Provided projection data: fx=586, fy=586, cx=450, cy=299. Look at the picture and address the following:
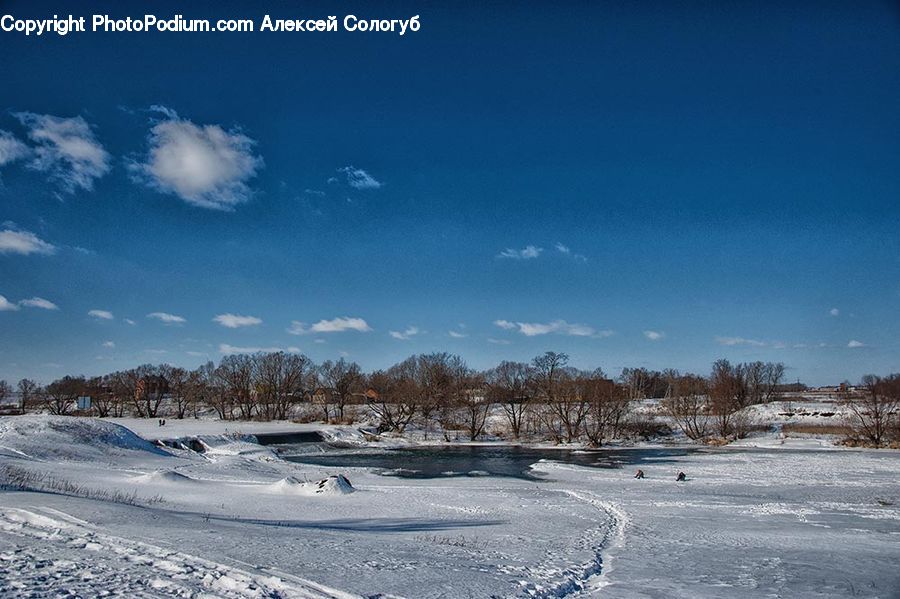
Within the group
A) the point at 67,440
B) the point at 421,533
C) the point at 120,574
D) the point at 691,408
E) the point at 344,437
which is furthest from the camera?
the point at 691,408

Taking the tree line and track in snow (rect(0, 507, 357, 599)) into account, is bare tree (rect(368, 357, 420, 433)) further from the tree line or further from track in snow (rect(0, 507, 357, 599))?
track in snow (rect(0, 507, 357, 599))

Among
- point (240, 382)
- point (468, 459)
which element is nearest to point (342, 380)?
point (240, 382)

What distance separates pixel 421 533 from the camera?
16.8 metres

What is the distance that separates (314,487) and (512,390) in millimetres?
59658

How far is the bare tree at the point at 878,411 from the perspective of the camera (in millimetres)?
57531

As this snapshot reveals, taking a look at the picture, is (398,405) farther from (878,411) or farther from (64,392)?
(64,392)

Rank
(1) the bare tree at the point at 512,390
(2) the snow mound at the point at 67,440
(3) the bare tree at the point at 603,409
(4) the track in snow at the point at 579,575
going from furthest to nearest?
(1) the bare tree at the point at 512,390 → (3) the bare tree at the point at 603,409 → (2) the snow mound at the point at 67,440 → (4) the track in snow at the point at 579,575

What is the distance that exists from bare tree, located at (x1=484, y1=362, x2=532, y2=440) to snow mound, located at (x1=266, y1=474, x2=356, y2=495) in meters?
49.2

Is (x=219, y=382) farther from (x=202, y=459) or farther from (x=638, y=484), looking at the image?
(x=638, y=484)

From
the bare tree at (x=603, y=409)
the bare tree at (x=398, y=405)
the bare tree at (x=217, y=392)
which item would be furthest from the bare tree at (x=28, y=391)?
the bare tree at (x=603, y=409)

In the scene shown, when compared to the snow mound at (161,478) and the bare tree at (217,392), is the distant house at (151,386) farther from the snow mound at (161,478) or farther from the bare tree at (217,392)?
the snow mound at (161,478)

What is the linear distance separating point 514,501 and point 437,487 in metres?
6.16

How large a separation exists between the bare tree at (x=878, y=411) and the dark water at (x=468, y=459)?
736 inches

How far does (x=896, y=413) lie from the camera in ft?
196
